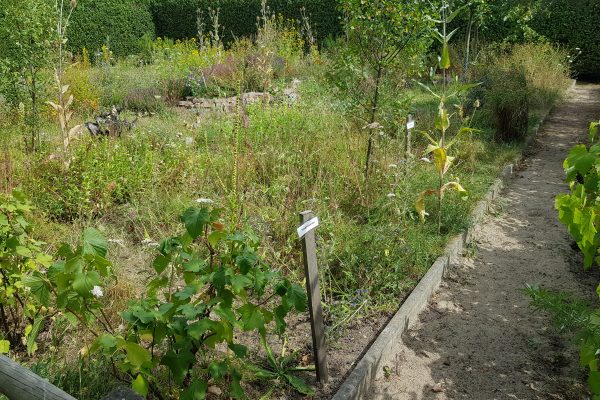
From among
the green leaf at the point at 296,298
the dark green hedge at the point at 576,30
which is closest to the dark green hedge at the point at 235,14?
the dark green hedge at the point at 576,30

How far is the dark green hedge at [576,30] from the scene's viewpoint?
15.0 m

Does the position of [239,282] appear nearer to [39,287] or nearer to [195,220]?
[195,220]

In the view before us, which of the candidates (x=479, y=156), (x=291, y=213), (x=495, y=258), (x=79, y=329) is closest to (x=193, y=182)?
(x=291, y=213)

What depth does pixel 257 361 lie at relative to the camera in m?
3.18

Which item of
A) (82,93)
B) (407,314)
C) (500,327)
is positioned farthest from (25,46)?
(500,327)

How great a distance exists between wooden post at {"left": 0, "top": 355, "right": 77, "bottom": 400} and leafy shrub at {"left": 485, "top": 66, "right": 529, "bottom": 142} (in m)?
7.74

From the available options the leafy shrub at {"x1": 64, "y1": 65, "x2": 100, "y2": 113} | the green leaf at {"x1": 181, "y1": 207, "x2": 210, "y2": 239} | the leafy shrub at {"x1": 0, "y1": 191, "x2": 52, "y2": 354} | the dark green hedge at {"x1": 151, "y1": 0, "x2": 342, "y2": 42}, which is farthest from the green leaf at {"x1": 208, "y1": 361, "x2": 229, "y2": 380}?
the dark green hedge at {"x1": 151, "y1": 0, "x2": 342, "y2": 42}

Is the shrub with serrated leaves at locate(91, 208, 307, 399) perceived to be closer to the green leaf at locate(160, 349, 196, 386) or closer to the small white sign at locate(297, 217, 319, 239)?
the green leaf at locate(160, 349, 196, 386)

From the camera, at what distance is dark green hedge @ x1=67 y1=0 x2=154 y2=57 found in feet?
52.8

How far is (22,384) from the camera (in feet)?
5.34

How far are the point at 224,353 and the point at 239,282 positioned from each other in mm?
1164

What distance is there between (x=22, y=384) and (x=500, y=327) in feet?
10.7

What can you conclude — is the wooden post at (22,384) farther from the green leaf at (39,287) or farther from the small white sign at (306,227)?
the small white sign at (306,227)

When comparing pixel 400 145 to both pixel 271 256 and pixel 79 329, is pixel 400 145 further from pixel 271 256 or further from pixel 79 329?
pixel 79 329
